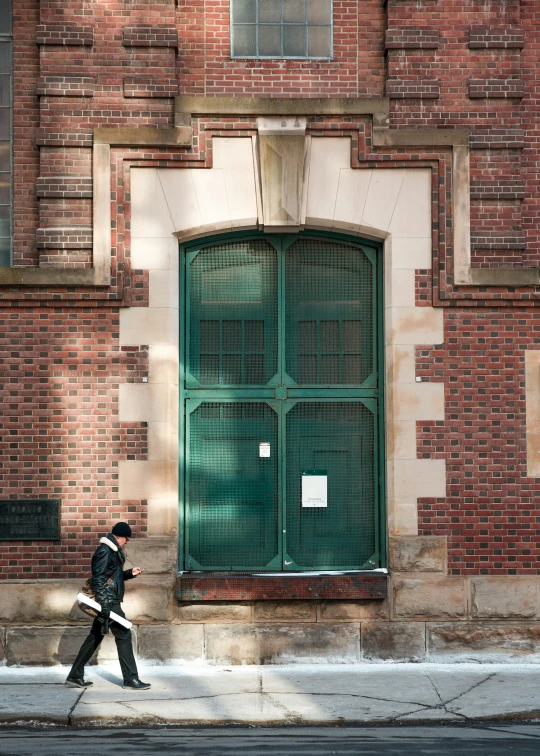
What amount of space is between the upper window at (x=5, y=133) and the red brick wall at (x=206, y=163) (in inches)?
7.6

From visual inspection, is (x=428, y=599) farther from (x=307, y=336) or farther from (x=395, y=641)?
(x=307, y=336)

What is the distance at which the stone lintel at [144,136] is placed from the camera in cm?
1252

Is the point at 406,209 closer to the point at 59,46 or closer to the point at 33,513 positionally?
the point at 59,46

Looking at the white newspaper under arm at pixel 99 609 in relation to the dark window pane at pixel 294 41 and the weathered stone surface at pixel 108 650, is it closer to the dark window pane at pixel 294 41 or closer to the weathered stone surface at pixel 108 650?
the weathered stone surface at pixel 108 650

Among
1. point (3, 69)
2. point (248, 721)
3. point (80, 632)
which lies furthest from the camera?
point (3, 69)

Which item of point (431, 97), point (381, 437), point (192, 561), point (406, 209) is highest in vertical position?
point (431, 97)

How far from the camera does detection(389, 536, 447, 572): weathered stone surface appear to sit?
40.6 ft

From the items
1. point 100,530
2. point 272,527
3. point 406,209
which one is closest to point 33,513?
point 100,530

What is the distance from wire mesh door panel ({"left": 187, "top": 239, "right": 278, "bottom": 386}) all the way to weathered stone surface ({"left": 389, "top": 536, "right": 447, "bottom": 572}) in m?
2.63

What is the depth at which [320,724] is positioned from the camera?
31.9 ft

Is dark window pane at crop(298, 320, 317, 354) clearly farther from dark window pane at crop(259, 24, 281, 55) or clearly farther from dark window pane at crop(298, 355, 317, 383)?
dark window pane at crop(259, 24, 281, 55)

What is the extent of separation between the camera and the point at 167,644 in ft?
39.9

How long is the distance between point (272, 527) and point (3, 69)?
6678 millimetres

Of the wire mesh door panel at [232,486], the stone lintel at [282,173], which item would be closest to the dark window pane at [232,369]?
the wire mesh door panel at [232,486]
